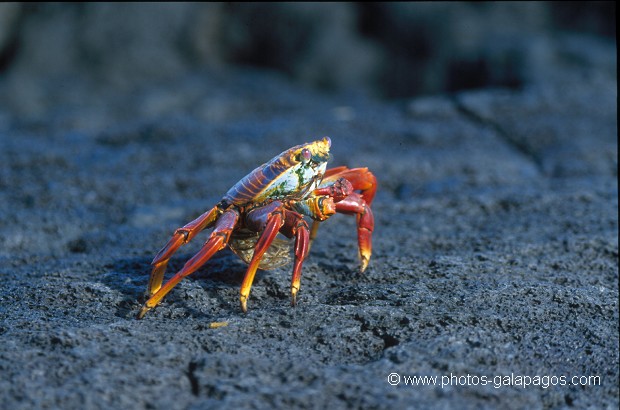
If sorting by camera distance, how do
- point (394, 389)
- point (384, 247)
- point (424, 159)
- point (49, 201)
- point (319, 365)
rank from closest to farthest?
1. point (394, 389)
2. point (319, 365)
3. point (384, 247)
4. point (49, 201)
5. point (424, 159)

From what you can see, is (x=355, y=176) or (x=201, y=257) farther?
(x=355, y=176)

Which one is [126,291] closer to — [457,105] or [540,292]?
[540,292]

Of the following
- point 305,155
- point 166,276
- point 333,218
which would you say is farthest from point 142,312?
point 333,218

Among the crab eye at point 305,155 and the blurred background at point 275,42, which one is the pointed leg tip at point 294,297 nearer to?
the crab eye at point 305,155

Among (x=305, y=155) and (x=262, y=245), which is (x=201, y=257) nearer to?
(x=262, y=245)

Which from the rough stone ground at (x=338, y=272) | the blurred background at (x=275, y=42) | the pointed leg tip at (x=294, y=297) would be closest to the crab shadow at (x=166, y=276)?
the rough stone ground at (x=338, y=272)

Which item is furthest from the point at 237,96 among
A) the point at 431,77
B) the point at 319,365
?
the point at 319,365

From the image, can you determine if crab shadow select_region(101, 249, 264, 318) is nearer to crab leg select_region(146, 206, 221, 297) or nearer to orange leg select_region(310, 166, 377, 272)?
crab leg select_region(146, 206, 221, 297)
